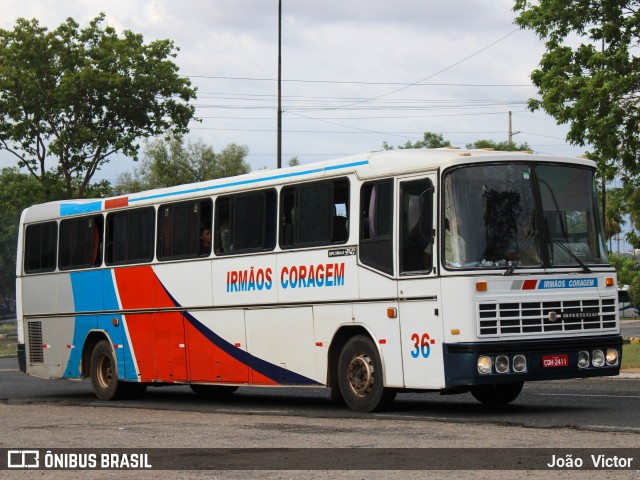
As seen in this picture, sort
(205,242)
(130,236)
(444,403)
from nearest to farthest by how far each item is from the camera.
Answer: (444,403), (205,242), (130,236)

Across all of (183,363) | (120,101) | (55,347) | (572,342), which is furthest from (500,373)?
(120,101)

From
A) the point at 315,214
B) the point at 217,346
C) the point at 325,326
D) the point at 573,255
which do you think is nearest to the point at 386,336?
the point at 325,326

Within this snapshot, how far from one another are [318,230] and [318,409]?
2558 mm

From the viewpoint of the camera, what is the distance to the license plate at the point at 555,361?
14.7 m

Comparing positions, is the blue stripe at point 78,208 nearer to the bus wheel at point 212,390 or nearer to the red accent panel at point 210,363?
the bus wheel at point 212,390

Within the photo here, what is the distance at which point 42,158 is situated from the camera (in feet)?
143

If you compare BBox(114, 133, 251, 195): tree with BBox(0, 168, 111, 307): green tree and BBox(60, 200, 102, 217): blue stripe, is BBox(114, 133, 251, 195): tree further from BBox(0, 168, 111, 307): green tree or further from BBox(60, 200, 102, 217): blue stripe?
BBox(60, 200, 102, 217): blue stripe

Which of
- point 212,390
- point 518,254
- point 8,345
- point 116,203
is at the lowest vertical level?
point 212,390

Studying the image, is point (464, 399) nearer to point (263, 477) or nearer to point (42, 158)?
point (263, 477)

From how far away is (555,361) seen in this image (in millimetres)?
14812

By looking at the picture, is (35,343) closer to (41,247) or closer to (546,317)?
(41,247)

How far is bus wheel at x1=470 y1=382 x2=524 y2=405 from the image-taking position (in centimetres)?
1689

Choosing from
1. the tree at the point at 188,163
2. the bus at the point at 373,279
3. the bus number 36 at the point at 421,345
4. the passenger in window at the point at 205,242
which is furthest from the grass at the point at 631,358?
the tree at the point at 188,163

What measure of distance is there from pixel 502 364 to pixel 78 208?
35.8 ft
